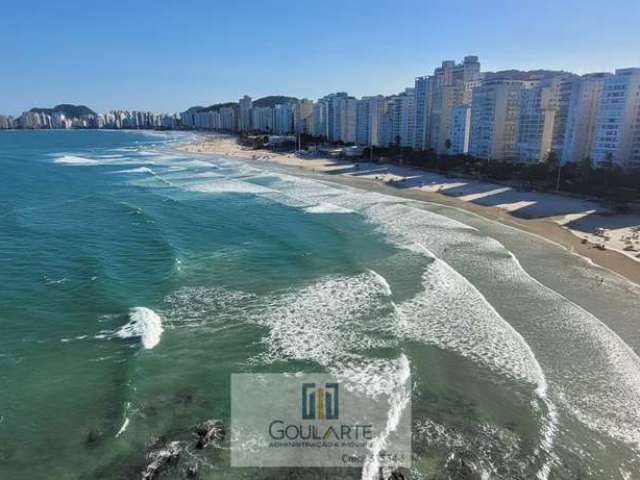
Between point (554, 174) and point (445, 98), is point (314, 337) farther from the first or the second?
point (445, 98)

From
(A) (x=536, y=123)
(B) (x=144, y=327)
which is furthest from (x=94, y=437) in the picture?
(A) (x=536, y=123)

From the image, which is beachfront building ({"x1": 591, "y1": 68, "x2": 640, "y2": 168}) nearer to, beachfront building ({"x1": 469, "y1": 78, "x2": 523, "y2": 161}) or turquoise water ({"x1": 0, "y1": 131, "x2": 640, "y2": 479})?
beachfront building ({"x1": 469, "y1": 78, "x2": 523, "y2": 161})

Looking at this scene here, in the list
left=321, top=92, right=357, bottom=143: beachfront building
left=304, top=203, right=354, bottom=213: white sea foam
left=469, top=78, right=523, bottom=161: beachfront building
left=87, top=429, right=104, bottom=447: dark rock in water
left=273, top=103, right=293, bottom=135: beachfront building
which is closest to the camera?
left=87, top=429, right=104, bottom=447: dark rock in water

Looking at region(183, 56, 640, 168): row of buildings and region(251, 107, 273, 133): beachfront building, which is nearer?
region(183, 56, 640, 168): row of buildings

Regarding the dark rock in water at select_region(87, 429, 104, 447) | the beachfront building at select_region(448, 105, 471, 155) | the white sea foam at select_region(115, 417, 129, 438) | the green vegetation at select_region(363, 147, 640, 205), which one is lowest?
the dark rock in water at select_region(87, 429, 104, 447)

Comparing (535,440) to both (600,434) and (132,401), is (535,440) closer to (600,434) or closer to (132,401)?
(600,434)

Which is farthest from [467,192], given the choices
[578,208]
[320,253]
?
[320,253]

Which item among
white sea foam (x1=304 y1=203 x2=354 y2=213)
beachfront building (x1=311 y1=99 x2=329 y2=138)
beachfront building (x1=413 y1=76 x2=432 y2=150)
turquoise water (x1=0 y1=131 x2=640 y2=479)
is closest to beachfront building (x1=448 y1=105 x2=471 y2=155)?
beachfront building (x1=413 y1=76 x2=432 y2=150)

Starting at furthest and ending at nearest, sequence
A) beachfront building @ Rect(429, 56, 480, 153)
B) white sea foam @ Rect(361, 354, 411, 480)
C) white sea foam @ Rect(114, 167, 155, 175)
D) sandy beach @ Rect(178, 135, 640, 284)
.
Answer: beachfront building @ Rect(429, 56, 480, 153), white sea foam @ Rect(114, 167, 155, 175), sandy beach @ Rect(178, 135, 640, 284), white sea foam @ Rect(361, 354, 411, 480)
